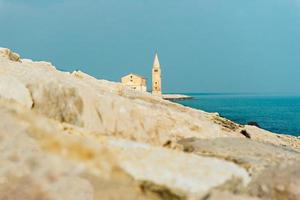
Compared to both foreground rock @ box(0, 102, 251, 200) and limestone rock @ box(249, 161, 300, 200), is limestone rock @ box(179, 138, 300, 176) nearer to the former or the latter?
limestone rock @ box(249, 161, 300, 200)

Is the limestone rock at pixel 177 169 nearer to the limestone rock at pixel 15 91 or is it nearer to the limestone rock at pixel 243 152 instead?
the limestone rock at pixel 243 152

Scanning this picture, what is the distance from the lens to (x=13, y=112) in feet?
31.9

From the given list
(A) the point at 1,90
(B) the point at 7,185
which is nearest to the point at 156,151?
(B) the point at 7,185

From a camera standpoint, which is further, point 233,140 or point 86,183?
point 233,140

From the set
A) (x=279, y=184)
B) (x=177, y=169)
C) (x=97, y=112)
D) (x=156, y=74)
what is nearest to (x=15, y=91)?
(x=97, y=112)

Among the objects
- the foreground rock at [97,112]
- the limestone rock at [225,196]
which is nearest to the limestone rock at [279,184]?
the limestone rock at [225,196]

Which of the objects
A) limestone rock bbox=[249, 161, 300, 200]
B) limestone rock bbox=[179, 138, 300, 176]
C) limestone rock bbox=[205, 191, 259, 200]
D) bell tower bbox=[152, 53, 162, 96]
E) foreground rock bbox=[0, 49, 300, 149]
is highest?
bell tower bbox=[152, 53, 162, 96]

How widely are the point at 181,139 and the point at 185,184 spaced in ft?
9.35

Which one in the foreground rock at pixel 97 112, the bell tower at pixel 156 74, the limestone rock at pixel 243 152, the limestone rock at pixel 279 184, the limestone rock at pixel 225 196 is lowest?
the limestone rock at pixel 225 196

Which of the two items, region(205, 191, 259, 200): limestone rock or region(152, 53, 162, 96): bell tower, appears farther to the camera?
region(152, 53, 162, 96): bell tower

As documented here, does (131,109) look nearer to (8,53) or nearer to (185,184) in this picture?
(185,184)

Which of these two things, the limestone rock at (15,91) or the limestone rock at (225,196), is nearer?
the limestone rock at (225,196)

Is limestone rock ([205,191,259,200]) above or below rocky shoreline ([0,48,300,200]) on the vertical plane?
below

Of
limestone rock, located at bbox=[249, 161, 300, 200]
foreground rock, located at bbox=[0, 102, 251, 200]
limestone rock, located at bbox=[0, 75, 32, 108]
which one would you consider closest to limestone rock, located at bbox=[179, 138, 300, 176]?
limestone rock, located at bbox=[249, 161, 300, 200]
